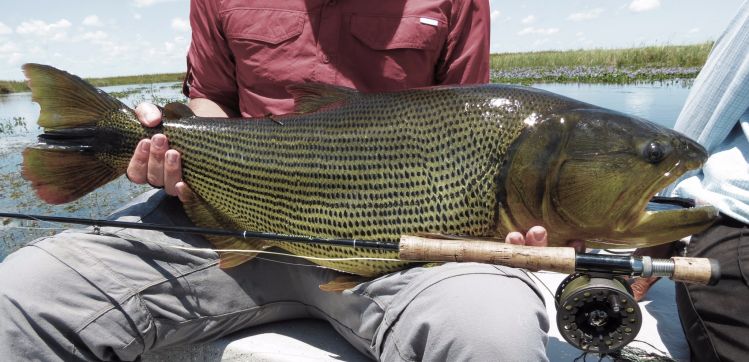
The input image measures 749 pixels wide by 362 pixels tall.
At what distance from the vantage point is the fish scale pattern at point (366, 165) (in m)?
2.23

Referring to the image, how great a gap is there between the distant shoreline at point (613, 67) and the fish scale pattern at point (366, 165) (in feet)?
80.8

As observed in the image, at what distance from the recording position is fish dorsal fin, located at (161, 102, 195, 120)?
2.73 metres

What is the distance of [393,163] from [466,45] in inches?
45.7

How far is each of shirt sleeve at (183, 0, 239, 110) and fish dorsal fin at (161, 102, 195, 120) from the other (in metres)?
0.56

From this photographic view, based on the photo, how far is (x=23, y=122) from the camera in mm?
16906

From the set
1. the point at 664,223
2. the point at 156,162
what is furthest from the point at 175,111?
the point at 664,223

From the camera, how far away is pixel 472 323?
1746mm

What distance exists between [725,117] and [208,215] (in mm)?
2776

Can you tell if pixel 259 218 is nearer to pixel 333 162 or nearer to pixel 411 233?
pixel 333 162

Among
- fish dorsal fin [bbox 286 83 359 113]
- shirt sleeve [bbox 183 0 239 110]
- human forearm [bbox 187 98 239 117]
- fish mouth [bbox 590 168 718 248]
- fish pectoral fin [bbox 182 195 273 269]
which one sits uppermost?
shirt sleeve [bbox 183 0 239 110]

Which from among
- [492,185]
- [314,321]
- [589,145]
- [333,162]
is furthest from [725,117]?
[314,321]

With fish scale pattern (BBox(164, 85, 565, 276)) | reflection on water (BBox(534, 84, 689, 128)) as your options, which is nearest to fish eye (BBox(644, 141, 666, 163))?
fish scale pattern (BBox(164, 85, 565, 276))

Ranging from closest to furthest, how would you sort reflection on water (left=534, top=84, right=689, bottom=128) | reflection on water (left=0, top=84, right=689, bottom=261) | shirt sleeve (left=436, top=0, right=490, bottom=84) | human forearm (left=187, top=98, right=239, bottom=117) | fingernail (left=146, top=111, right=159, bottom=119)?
fingernail (left=146, top=111, right=159, bottom=119) → shirt sleeve (left=436, top=0, right=490, bottom=84) → human forearm (left=187, top=98, right=239, bottom=117) → reflection on water (left=0, top=84, right=689, bottom=261) → reflection on water (left=534, top=84, right=689, bottom=128)

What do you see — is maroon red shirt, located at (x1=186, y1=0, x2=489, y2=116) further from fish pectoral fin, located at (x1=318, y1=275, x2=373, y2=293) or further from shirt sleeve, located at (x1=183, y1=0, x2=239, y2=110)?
fish pectoral fin, located at (x1=318, y1=275, x2=373, y2=293)
